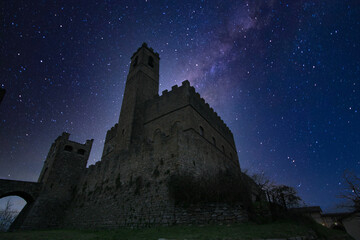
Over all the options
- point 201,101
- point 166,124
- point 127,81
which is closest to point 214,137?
point 201,101

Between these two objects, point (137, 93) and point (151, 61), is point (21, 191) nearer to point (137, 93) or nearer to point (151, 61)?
point (137, 93)

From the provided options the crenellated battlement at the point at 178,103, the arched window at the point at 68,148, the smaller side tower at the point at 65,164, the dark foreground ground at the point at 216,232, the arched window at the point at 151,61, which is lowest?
the dark foreground ground at the point at 216,232

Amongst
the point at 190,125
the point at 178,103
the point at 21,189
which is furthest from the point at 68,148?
the point at 190,125

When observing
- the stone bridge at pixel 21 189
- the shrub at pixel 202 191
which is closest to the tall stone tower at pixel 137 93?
the shrub at pixel 202 191

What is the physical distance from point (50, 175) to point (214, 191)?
2063 cm

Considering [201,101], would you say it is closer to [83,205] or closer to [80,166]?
[83,205]

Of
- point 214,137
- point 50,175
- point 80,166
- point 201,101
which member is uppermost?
point 201,101

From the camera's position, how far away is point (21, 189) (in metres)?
19.0

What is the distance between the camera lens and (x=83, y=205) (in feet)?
54.5

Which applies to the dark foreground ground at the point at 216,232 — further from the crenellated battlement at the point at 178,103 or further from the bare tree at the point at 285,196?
the crenellated battlement at the point at 178,103

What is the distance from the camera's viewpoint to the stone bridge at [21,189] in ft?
59.9

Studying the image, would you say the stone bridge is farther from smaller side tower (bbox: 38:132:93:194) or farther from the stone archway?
smaller side tower (bbox: 38:132:93:194)

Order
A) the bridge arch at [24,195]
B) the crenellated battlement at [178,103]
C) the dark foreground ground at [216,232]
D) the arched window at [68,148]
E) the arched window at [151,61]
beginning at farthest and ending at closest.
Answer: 1. the arched window at [151,61]
2. the arched window at [68,148]
3. the bridge arch at [24,195]
4. the crenellated battlement at [178,103]
5. the dark foreground ground at [216,232]

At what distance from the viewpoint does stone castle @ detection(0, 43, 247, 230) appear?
10.6m
